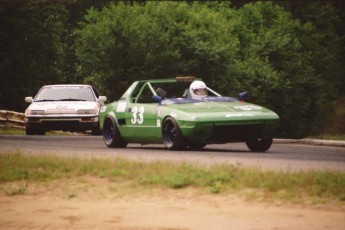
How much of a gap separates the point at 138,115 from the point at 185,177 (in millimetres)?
6539

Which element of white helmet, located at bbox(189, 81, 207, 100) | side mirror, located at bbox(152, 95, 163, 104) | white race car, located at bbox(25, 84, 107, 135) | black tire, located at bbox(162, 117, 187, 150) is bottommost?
white race car, located at bbox(25, 84, 107, 135)

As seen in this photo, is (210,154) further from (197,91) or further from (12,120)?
(12,120)

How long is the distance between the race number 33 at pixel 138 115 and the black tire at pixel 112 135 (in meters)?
0.61

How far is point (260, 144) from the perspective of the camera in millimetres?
19438

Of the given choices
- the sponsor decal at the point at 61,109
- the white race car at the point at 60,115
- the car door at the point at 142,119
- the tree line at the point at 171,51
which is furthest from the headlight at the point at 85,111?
the tree line at the point at 171,51

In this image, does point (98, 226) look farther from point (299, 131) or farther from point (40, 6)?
point (299, 131)

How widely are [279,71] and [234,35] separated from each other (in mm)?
4547

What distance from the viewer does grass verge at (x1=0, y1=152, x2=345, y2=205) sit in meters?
12.3

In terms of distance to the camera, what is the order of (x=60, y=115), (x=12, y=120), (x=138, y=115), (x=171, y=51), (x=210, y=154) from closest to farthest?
(x=210, y=154) < (x=138, y=115) < (x=60, y=115) < (x=12, y=120) < (x=171, y=51)

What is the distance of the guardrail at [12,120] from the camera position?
38844 millimetres

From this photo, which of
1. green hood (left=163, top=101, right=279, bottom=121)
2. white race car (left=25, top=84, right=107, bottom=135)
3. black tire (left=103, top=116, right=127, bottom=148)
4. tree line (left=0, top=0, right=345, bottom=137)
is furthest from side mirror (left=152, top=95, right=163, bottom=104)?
tree line (left=0, top=0, right=345, bottom=137)

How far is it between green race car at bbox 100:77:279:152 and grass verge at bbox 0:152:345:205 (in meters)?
2.74

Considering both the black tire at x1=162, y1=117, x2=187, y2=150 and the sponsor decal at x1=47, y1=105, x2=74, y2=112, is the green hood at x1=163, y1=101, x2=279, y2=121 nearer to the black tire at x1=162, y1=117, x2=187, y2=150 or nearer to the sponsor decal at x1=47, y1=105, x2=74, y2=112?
the black tire at x1=162, y1=117, x2=187, y2=150

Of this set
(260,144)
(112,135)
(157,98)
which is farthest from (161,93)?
(260,144)
